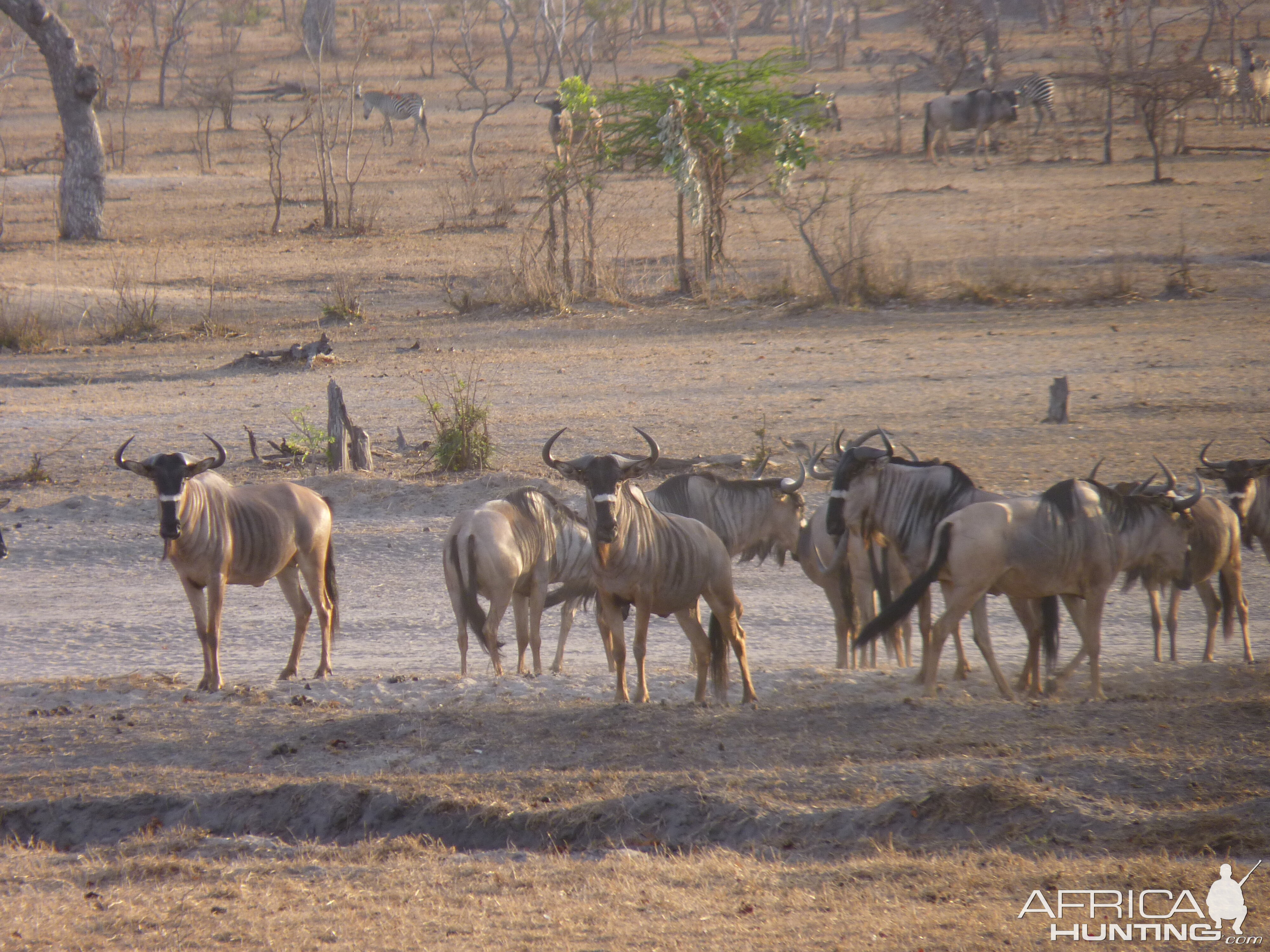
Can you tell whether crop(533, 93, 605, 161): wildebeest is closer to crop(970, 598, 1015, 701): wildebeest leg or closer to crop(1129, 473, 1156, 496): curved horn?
crop(1129, 473, 1156, 496): curved horn

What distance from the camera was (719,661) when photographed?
684 centimetres

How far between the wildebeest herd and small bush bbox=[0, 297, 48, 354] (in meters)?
11.4

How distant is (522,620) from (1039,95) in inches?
1141

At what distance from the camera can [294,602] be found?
304 inches

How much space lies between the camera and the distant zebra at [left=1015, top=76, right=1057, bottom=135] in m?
32.8

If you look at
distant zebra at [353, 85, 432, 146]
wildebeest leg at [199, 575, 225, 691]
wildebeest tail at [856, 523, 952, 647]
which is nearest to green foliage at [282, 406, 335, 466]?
wildebeest leg at [199, 575, 225, 691]

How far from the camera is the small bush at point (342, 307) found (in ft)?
60.8

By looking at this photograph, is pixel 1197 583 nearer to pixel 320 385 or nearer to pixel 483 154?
pixel 320 385

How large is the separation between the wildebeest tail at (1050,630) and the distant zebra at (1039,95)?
28.0 meters

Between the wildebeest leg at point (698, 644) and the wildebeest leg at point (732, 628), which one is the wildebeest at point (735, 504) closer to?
the wildebeest leg at point (732, 628)

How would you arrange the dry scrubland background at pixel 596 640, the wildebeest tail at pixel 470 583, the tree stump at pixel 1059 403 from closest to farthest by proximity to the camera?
1. the dry scrubland background at pixel 596 640
2. the wildebeest tail at pixel 470 583
3. the tree stump at pixel 1059 403

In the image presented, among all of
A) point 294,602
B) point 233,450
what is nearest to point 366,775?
point 294,602

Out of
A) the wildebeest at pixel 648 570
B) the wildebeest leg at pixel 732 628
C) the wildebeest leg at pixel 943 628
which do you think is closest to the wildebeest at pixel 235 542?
the wildebeest at pixel 648 570

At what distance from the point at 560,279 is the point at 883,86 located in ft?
69.4
